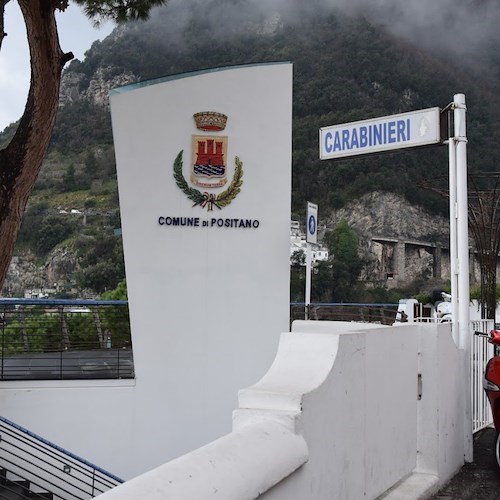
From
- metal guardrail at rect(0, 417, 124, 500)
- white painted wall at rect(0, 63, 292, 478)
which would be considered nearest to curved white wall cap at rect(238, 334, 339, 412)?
metal guardrail at rect(0, 417, 124, 500)

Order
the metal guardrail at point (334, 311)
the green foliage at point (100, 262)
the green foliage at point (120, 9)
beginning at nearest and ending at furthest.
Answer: the green foliage at point (120, 9) → the metal guardrail at point (334, 311) → the green foliage at point (100, 262)

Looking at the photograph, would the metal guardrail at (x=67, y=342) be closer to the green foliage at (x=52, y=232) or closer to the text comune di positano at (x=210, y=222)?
the text comune di positano at (x=210, y=222)

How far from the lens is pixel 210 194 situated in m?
9.50

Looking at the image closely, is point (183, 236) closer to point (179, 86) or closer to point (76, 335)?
point (179, 86)

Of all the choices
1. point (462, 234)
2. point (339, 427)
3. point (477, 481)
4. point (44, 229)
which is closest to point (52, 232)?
point (44, 229)

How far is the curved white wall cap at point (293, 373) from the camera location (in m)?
2.92

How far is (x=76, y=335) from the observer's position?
11828 millimetres

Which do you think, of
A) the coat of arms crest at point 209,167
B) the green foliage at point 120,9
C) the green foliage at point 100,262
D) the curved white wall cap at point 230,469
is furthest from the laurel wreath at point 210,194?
the green foliage at point 100,262

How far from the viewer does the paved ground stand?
4781mm

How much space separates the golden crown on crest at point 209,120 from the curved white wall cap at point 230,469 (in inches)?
276

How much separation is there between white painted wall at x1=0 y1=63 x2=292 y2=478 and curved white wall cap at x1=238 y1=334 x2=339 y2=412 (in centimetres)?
605

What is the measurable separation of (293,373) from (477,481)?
8.86 ft

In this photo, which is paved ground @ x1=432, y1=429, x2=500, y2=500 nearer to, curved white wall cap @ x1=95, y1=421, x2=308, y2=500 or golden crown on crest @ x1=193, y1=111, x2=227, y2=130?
curved white wall cap @ x1=95, y1=421, x2=308, y2=500

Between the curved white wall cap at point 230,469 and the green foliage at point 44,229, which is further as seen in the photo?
the green foliage at point 44,229
